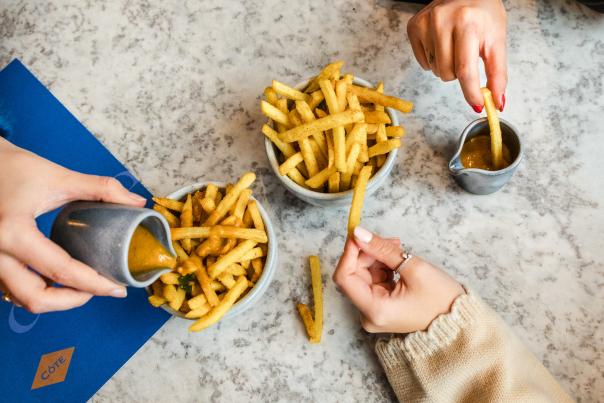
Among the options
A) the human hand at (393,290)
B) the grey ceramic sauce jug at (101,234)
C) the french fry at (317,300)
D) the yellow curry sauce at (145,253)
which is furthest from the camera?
the french fry at (317,300)

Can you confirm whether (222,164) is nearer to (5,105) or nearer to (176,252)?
(176,252)

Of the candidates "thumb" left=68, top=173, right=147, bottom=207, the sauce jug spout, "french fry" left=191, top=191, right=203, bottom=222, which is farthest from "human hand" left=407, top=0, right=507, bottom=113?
"thumb" left=68, top=173, right=147, bottom=207

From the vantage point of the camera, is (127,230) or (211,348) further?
(211,348)

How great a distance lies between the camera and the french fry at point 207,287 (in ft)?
3.25

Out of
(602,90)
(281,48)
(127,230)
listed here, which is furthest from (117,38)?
(602,90)

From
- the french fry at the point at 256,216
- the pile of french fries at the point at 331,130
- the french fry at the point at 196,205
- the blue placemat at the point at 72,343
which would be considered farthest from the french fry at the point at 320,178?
the blue placemat at the point at 72,343

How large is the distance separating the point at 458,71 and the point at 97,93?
0.89 m

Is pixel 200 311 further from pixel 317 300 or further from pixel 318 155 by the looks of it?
pixel 318 155

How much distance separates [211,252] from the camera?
1.01 m

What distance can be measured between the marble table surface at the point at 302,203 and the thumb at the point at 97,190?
1.23ft

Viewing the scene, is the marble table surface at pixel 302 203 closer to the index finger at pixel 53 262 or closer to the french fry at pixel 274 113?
the french fry at pixel 274 113

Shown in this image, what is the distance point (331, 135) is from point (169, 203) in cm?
34

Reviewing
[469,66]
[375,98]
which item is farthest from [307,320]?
[469,66]

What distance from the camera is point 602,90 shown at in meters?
1.25
